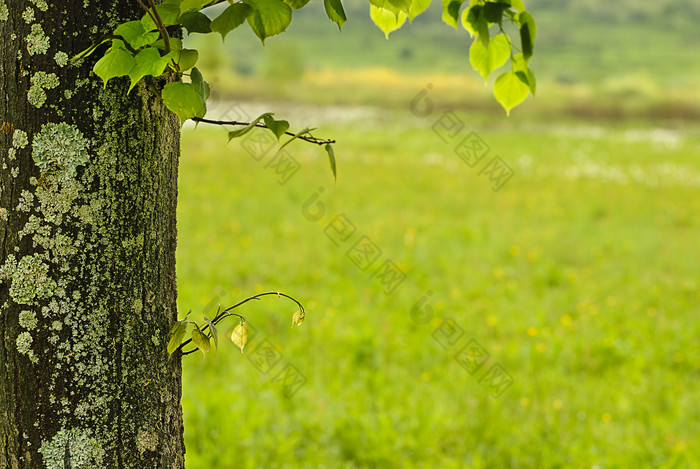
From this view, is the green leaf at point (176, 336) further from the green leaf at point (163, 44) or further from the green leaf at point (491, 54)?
the green leaf at point (491, 54)

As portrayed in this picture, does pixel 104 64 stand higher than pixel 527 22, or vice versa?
pixel 104 64

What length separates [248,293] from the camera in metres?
7.55

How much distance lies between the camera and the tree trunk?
1.45 meters

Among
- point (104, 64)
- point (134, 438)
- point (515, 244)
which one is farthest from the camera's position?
point (515, 244)

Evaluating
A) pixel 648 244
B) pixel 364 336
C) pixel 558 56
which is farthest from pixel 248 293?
pixel 558 56

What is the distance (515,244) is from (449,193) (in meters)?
4.38

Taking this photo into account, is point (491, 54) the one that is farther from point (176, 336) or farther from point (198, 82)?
point (176, 336)

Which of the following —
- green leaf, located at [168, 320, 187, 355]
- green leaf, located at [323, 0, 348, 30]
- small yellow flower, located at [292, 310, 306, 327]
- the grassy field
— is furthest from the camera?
the grassy field

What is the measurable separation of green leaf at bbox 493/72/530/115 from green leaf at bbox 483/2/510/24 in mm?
182

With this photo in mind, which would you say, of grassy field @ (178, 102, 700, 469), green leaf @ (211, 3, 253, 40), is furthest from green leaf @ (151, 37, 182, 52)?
grassy field @ (178, 102, 700, 469)

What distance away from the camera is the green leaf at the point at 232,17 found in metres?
1.29

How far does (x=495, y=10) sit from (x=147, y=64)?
3.09 feet

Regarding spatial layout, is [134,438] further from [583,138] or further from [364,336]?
[583,138]

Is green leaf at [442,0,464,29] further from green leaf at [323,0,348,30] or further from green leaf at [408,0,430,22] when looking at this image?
green leaf at [323,0,348,30]
